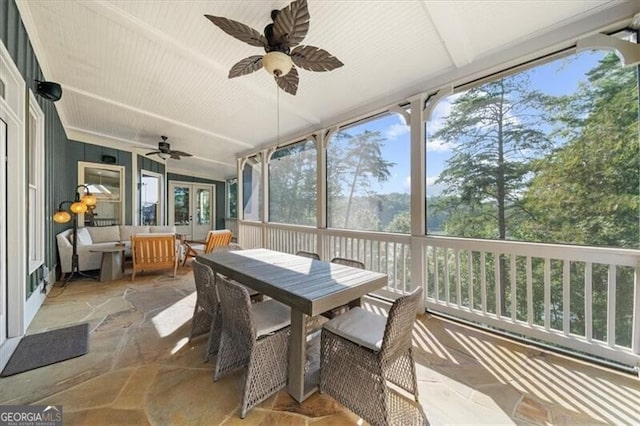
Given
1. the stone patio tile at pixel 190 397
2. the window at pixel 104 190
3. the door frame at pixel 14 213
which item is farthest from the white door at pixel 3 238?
the window at pixel 104 190

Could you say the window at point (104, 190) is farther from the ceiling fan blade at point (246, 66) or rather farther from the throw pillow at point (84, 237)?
the ceiling fan blade at point (246, 66)

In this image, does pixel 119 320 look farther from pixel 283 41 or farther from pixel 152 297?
pixel 283 41

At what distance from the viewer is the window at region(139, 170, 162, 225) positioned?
7.27 meters

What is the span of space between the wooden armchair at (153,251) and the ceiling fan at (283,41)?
12.1 ft

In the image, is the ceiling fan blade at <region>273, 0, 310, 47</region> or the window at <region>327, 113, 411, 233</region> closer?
the ceiling fan blade at <region>273, 0, 310, 47</region>

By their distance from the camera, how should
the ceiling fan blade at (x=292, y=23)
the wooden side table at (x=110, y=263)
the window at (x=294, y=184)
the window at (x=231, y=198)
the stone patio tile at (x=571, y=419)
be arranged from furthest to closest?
1. the window at (x=231, y=198)
2. the window at (x=294, y=184)
3. the wooden side table at (x=110, y=263)
4. the ceiling fan blade at (x=292, y=23)
5. the stone patio tile at (x=571, y=419)

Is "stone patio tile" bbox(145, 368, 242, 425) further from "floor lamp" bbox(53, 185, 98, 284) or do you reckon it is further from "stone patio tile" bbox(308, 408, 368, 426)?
"floor lamp" bbox(53, 185, 98, 284)

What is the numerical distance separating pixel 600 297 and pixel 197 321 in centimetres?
386

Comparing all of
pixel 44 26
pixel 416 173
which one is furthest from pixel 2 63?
pixel 416 173

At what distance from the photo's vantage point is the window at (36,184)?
9.85ft

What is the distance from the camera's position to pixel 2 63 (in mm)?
2123

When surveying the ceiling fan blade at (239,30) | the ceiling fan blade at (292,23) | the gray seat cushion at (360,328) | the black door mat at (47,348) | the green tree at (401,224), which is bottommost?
the black door mat at (47,348)

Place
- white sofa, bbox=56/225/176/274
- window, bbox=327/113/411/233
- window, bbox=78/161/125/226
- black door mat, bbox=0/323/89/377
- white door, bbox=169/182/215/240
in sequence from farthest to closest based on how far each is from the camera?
white door, bbox=169/182/215/240
window, bbox=78/161/125/226
white sofa, bbox=56/225/176/274
window, bbox=327/113/411/233
black door mat, bbox=0/323/89/377

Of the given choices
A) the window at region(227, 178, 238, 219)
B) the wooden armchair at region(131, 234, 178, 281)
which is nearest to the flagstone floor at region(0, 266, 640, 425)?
the wooden armchair at region(131, 234, 178, 281)
